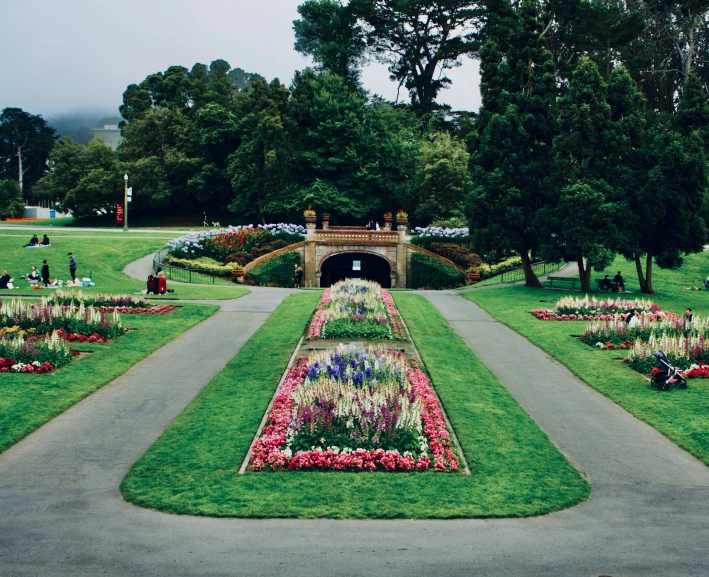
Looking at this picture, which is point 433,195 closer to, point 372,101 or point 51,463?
point 372,101

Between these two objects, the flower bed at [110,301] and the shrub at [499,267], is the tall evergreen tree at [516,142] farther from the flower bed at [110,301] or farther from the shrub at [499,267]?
the flower bed at [110,301]

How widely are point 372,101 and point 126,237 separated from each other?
30.1 m

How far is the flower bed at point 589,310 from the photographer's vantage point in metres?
25.5

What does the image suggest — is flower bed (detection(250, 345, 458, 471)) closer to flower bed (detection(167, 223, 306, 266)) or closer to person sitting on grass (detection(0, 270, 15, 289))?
person sitting on grass (detection(0, 270, 15, 289))

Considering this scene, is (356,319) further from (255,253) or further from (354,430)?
(255,253)

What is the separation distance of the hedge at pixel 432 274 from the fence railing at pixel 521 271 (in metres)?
3.59

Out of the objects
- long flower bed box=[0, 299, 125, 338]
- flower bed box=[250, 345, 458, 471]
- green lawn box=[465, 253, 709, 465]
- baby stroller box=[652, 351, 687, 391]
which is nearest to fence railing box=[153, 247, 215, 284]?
green lawn box=[465, 253, 709, 465]

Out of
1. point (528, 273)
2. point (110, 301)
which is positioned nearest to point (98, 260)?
point (110, 301)

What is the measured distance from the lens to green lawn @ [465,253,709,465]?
535 inches

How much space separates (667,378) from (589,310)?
1013 cm

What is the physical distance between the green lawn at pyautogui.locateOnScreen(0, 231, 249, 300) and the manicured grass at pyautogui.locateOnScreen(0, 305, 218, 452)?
24.4 feet

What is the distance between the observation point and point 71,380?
15.9 m

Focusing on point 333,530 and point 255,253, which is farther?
point 255,253

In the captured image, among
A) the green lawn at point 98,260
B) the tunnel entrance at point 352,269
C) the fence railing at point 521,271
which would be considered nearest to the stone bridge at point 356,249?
the tunnel entrance at point 352,269
